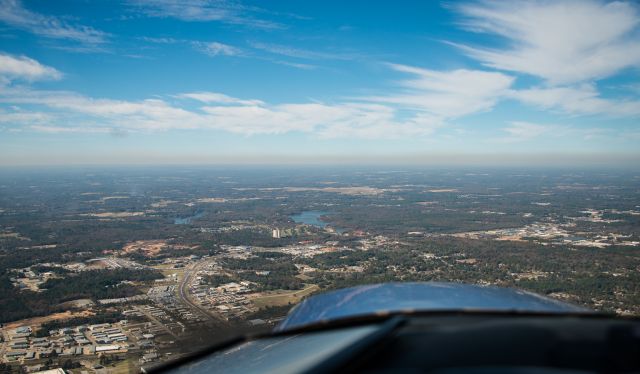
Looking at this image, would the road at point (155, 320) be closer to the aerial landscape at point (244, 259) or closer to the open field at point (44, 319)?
the aerial landscape at point (244, 259)

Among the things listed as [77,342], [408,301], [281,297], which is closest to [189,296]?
[281,297]

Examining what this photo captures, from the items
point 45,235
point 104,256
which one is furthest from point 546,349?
point 45,235

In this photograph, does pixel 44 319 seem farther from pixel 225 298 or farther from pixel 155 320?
pixel 225 298

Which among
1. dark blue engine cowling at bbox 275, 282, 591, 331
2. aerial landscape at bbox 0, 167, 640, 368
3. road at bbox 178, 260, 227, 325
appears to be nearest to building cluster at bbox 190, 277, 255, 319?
aerial landscape at bbox 0, 167, 640, 368

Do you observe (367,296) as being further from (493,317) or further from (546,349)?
(546,349)

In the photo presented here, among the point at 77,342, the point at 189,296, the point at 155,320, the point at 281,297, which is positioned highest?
the point at 155,320

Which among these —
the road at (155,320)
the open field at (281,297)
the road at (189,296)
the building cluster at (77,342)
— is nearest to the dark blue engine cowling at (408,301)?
the building cluster at (77,342)

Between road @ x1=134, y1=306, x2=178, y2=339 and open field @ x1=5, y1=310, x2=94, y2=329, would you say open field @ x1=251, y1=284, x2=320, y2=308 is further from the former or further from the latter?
open field @ x1=5, y1=310, x2=94, y2=329
